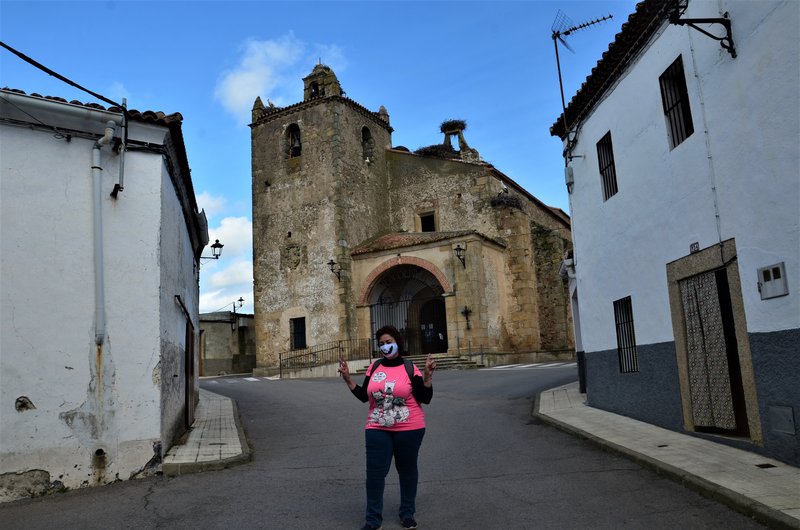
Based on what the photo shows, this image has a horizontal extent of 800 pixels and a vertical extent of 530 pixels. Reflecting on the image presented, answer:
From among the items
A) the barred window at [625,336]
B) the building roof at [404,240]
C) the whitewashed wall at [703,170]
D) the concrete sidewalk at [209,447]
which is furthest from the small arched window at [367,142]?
the barred window at [625,336]

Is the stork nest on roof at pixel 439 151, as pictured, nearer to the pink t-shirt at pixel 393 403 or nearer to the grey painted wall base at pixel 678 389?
the grey painted wall base at pixel 678 389

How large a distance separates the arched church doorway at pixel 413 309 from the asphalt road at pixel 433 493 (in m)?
17.1

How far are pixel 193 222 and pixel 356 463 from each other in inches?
277

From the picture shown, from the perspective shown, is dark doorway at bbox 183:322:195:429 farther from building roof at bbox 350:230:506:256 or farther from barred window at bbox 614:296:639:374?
building roof at bbox 350:230:506:256

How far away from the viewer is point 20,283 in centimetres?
712

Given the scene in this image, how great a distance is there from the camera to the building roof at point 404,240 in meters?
25.4

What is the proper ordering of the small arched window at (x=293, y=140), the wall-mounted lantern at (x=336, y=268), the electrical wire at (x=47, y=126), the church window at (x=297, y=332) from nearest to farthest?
the electrical wire at (x=47, y=126)
the wall-mounted lantern at (x=336, y=268)
the church window at (x=297, y=332)
the small arched window at (x=293, y=140)

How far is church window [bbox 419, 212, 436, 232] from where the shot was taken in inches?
1200

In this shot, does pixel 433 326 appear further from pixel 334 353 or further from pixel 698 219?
pixel 698 219

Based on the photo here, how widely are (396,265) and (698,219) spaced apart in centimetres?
1932

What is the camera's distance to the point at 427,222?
30891 millimetres

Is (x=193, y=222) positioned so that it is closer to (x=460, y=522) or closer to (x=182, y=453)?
(x=182, y=453)

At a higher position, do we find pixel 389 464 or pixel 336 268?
pixel 336 268

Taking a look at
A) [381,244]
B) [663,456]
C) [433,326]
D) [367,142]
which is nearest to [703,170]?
[663,456]
